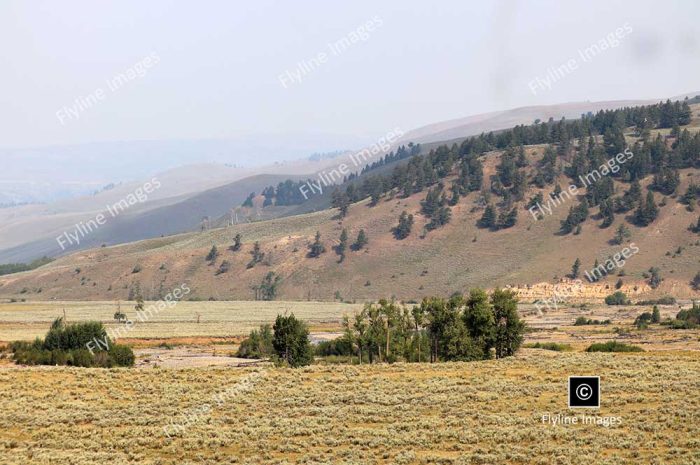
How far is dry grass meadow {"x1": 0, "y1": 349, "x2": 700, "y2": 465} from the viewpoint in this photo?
38875mm

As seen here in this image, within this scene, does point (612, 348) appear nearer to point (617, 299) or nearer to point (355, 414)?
point (355, 414)

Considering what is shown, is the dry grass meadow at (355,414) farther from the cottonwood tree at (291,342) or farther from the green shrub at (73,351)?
the cottonwood tree at (291,342)

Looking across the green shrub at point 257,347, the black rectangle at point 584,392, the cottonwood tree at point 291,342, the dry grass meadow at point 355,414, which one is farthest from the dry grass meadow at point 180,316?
the black rectangle at point 584,392

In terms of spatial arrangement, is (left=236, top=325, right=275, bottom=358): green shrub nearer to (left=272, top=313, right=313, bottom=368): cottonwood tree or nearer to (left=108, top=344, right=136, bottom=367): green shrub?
(left=272, top=313, right=313, bottom=368): cottonwood tree

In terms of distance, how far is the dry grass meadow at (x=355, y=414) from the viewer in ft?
128

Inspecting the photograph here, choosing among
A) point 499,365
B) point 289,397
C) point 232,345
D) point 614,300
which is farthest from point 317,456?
point 614,300

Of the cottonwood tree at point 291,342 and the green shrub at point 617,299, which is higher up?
A: the cottonwood tree at point 291,342

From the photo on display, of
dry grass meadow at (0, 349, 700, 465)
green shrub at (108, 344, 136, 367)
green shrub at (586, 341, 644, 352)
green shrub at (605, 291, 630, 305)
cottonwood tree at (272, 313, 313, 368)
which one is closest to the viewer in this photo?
dry grass meadow at (0, 349, 700, 465)

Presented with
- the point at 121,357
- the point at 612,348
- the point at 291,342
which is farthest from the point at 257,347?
the point at 612,348

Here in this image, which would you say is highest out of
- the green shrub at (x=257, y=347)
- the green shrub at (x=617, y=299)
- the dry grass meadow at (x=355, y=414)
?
the dry grass meadow at (x=355, y=414)

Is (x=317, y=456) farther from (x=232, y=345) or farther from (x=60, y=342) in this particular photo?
(x=232, y=345)

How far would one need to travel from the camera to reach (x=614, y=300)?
155 m

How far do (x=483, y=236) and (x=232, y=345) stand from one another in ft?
350

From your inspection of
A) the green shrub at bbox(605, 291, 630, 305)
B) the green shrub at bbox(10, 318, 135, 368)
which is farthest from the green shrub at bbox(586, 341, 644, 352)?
the green shrub at bbox(605, 291, 630, 305)
